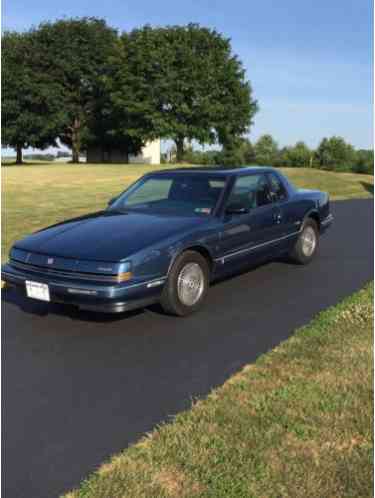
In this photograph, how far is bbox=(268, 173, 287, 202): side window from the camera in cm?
668

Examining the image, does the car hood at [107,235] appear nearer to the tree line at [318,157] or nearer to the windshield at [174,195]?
the windshield at [174,195]

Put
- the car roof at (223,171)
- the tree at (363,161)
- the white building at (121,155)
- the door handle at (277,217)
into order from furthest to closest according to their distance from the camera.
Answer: the tree at (363,161)
the white building at (121,155)
the door handle at (277,217)
the car roof at (223,171)

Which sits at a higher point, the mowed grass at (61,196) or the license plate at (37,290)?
the mowed grass at (61,196)

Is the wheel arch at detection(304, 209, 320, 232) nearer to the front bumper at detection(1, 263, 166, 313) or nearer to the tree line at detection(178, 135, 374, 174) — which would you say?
the front bumper at detection(1, 263, 166, 313)

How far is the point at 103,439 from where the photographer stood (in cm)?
294

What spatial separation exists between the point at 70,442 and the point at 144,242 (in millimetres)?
2185

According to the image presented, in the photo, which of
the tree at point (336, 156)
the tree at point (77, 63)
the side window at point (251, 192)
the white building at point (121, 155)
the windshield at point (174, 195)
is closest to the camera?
the windshield at point (174, 195)

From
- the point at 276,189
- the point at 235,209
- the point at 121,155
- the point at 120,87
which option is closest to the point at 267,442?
the point at 235,209

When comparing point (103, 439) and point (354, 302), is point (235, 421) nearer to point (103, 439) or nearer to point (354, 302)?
point (103, 439)

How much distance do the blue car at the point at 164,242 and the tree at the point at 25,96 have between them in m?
43.6

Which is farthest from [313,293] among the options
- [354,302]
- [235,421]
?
[235,421]

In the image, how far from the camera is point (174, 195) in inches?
237

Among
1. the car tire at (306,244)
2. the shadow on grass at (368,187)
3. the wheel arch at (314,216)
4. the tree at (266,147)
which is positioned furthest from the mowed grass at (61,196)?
the tree at (266,147)

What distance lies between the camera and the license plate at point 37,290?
4.64m
